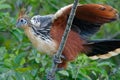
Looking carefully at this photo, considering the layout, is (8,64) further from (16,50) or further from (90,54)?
(90,54)

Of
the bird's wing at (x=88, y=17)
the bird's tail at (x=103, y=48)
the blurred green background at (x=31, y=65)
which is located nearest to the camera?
the blurred green background at (x=31, y=65)

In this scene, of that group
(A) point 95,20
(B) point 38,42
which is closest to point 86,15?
(A) point 95,20

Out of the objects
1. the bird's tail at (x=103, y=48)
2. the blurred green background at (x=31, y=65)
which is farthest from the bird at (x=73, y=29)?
the blurred green background at (x=31, y=65)

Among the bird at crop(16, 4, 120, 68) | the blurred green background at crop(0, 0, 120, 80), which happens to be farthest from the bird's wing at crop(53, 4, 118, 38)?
the blurred green background at crop(0, 0, 120, 80)

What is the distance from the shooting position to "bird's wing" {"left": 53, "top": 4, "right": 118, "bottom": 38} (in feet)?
17.4

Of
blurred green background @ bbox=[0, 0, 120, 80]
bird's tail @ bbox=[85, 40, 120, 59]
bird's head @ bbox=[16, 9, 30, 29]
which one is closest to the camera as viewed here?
blurred green background @ bbox=[0, 0, 120, 80]

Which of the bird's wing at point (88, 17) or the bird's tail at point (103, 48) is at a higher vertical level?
the bird's wing at point (88, 17)

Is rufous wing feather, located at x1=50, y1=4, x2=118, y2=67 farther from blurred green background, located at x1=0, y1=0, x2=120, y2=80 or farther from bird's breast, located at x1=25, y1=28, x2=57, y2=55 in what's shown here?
blurred green background, located at x1=0, y1=0, x2=120, y2=80

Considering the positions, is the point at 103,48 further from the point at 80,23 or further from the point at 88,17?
the point at 88,17

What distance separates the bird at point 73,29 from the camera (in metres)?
5.33

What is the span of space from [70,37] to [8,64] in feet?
2.49

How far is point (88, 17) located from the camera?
5438mm

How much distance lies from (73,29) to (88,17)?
0.26 metres

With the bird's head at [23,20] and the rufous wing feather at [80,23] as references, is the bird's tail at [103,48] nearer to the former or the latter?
the rufous wing feather at [80,23]
